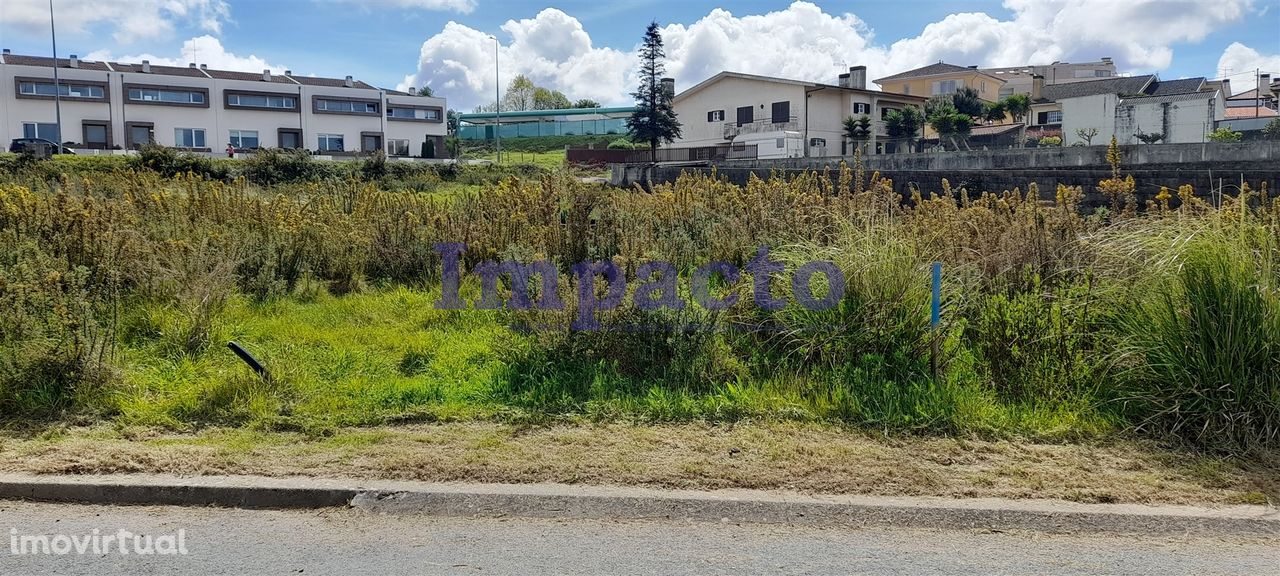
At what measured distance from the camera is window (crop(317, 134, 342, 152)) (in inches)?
2785

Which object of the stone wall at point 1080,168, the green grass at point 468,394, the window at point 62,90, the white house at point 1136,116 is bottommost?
the green grass at point 468,394

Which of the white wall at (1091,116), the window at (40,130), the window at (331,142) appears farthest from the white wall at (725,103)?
the window at (40,130)

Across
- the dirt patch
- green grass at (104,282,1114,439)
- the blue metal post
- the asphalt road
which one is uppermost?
the blue metal post

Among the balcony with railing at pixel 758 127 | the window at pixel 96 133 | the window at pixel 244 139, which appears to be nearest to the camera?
the balcony with railing at pixel 758 127

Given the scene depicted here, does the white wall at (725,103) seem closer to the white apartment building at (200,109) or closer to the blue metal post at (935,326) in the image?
the white apartment building at (200,109)

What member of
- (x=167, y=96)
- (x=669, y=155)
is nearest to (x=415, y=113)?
(x=167, y=96)

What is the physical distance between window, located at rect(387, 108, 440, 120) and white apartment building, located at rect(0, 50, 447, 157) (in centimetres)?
10

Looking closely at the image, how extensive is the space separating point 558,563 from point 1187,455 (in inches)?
142

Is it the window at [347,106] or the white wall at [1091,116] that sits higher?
the window at [347,106]

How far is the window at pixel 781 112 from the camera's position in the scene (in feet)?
186

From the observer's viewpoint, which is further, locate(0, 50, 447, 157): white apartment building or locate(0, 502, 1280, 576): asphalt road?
locate(0, 50, 447, 157): white apartment building

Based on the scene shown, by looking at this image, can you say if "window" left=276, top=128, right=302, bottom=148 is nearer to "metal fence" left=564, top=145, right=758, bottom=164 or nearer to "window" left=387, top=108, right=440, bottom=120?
"window" left=387, top=108, right=440, bottom=120

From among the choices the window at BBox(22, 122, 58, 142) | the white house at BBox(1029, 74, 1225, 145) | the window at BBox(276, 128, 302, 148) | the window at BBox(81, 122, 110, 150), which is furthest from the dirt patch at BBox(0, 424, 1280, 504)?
the window at BBox(276, 128, 302, 148)

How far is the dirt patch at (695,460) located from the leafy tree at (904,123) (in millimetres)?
53921
